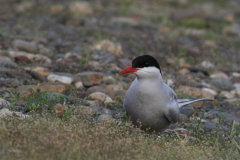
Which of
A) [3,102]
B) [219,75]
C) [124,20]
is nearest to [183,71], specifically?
[219,75]

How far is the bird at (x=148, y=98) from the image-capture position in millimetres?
4855

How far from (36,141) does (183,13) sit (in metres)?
12.3

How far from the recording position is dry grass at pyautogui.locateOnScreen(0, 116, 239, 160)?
12.0 ft

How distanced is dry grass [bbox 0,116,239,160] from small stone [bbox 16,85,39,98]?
160cm

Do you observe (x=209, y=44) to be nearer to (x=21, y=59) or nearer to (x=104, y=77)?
(x=104, y=77)

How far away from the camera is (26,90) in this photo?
19.9ft

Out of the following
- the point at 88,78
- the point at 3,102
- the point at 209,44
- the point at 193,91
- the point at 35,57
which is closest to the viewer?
the point at 3,102

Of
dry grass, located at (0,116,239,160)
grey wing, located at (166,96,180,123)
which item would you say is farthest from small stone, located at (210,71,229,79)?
dry grass, located at (0,116,239,160)

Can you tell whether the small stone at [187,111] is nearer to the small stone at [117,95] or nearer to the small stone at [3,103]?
the small stone at [117,95]

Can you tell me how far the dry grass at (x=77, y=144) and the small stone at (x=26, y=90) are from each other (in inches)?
62.9

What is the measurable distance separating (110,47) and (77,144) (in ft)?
19.2

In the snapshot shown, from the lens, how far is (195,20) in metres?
14.6

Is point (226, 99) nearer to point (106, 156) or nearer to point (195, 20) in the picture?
point (106, 156)

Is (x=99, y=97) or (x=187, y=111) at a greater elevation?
(x=99, y=97)
